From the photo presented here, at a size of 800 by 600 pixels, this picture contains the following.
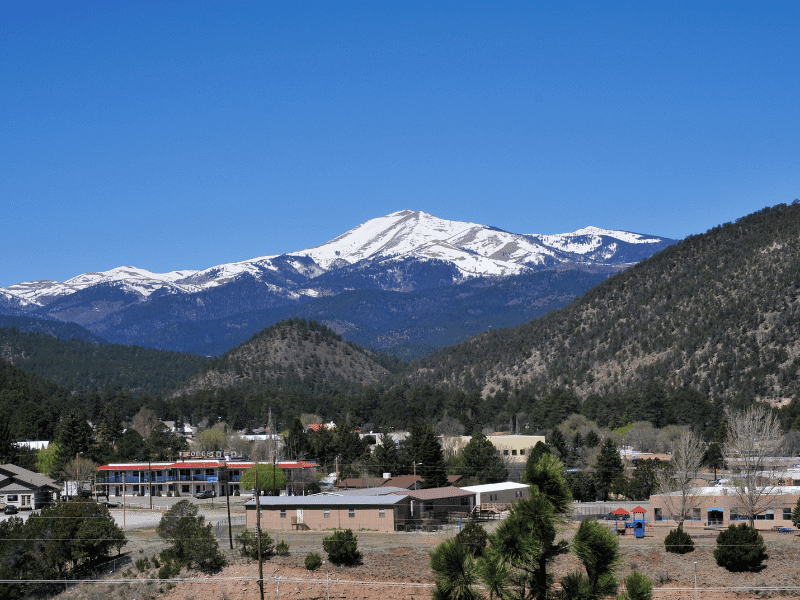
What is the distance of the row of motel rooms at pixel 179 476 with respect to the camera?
111125 mm

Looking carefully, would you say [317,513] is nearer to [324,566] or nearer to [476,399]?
[324,566]

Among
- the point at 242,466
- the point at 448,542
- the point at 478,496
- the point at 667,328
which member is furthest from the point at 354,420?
the point at 448,542

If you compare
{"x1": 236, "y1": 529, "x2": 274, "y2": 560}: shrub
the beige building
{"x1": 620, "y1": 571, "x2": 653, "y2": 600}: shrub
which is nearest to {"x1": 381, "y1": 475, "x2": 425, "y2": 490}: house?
the beige building

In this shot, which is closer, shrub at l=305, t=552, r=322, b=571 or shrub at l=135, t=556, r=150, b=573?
shrub at l=305, t=552, r=322, b=571

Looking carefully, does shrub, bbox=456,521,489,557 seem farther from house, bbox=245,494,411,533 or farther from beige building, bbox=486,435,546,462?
beige building, bbox=486,435,546,462

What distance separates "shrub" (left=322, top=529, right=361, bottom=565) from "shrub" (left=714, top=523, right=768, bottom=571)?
2239 cm

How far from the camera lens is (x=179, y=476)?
11512 centimetres

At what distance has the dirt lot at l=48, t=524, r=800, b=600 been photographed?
55.5m

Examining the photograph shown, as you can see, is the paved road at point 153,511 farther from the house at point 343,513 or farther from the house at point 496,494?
the house at point 496,494

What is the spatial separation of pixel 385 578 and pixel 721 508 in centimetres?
3254

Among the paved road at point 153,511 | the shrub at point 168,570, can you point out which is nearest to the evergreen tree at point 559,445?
the paved road at point 153,511

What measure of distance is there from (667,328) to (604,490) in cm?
10653

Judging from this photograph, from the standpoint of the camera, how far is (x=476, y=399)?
585 ft

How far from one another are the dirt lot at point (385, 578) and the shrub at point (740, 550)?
0.64 m
